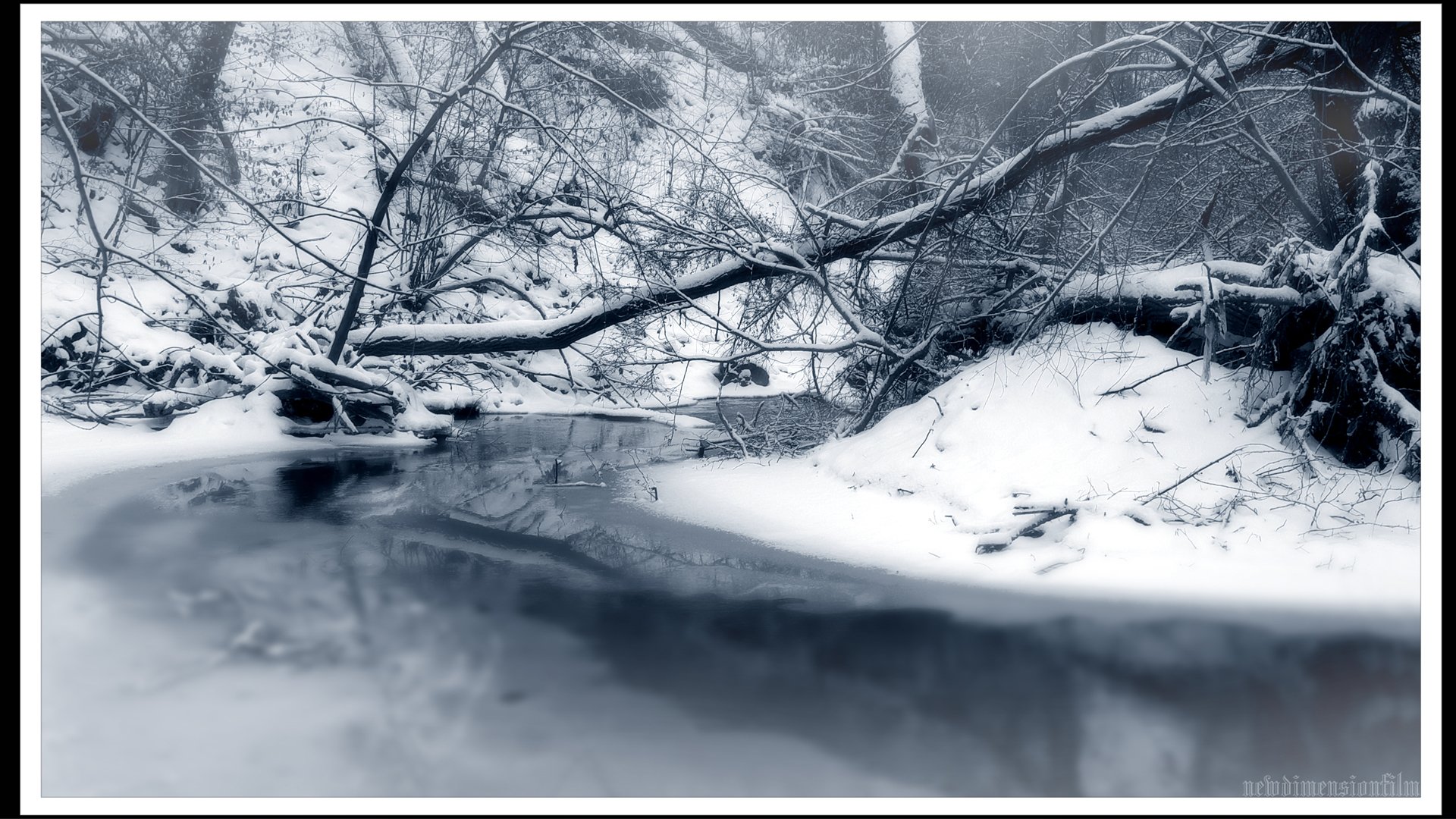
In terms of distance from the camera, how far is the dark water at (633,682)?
2500 mm

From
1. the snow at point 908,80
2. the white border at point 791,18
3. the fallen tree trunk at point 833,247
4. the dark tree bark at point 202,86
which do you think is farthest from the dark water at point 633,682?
the dark tree bark at point 202,86

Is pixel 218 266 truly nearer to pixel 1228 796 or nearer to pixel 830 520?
pixel 830 520

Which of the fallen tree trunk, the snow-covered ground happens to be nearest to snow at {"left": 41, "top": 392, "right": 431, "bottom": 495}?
the fallen tree trunk

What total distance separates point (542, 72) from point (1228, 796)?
299 inches

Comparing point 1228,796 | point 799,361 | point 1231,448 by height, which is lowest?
point 1228,796

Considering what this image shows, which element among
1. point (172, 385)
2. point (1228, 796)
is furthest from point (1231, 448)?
point (172, 385)

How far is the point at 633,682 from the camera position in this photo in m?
3.00

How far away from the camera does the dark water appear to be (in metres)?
2.50

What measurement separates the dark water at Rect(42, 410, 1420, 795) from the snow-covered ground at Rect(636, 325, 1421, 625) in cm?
37

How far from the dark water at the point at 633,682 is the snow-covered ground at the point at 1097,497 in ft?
1.22

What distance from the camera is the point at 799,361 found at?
14758mm

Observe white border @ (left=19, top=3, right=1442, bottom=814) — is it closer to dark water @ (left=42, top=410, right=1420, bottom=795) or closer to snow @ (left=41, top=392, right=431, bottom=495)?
dark water @ (left=42, top=410, right=1420, bottom=795)

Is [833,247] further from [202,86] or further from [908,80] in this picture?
[202,86]

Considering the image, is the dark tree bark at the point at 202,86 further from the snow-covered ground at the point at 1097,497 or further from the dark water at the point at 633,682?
the snow-covered ground at the point at 1097,497
